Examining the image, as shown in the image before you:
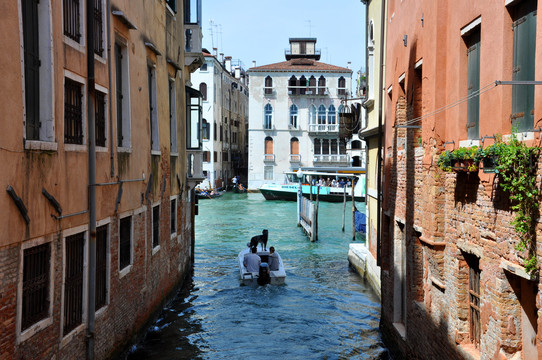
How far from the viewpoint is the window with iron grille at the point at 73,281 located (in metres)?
6.91

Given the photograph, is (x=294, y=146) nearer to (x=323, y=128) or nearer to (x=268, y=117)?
(x=323, y=128)

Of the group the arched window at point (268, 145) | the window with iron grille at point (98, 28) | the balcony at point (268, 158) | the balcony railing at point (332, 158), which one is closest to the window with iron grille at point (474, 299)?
the window with iron grille at point (98, 28)

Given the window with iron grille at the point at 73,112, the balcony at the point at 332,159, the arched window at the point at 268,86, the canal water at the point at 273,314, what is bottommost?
the canal water at the point at 273,314

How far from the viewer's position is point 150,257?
11.2 m

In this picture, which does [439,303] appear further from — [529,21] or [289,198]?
[289,198]

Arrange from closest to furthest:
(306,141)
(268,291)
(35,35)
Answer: (35,35) → (268,291) → (306,141)

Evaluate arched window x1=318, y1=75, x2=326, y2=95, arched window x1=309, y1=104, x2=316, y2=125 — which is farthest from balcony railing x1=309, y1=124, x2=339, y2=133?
arched window x1=318, y1=75, x2=326, y2=95

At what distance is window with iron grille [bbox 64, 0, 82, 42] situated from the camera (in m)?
6.98

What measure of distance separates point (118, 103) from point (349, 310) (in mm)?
7386

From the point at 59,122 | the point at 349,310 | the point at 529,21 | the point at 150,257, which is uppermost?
the point at 529,21

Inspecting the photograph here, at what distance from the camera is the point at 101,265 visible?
826 cm

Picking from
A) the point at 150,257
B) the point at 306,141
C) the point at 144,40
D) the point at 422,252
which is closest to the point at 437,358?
the point at 422,252

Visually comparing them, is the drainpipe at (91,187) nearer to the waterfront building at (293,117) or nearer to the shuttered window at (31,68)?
the shuttered window at (31,68)

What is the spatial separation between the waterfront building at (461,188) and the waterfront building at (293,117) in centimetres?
4178
